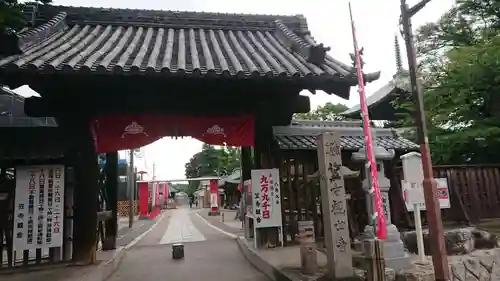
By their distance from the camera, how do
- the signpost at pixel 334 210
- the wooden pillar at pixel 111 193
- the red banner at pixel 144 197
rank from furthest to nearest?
the red banner at pixel 144 197
the wooden pillar at pixel 111 193
the signpost at pixel 334 210

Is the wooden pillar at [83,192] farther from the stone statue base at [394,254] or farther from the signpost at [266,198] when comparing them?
the stone statue base at [394,254]

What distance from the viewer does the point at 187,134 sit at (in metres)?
7.75

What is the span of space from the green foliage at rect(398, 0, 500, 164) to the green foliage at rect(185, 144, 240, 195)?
36471 millimetres

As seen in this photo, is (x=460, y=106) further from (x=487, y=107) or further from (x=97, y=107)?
(x=97, y=107)

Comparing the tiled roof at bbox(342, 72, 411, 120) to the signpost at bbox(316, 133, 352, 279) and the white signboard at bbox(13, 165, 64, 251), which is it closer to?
the signpost at bbox(316, 133, 352, 279)

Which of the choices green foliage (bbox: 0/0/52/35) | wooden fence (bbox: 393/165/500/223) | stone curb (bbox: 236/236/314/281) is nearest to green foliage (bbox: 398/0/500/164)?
wooden fence (bbox: 393/165/500/223)

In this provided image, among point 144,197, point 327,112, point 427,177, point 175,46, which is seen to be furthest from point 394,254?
point 327,112

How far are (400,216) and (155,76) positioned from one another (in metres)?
8.54

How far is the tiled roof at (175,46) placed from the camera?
19.7 feet

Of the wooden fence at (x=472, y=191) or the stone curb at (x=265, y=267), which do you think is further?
the wooden fence at (x=472, y=191)

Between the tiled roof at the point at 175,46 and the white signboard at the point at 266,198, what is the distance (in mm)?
2571

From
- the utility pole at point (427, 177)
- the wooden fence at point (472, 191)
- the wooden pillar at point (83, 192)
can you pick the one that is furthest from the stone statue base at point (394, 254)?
the wooden fence at point (472, 191)

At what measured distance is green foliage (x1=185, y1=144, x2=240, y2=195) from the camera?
5156cm

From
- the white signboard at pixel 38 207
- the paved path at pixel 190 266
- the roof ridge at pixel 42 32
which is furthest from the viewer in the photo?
the paved path at pixel 190 266
